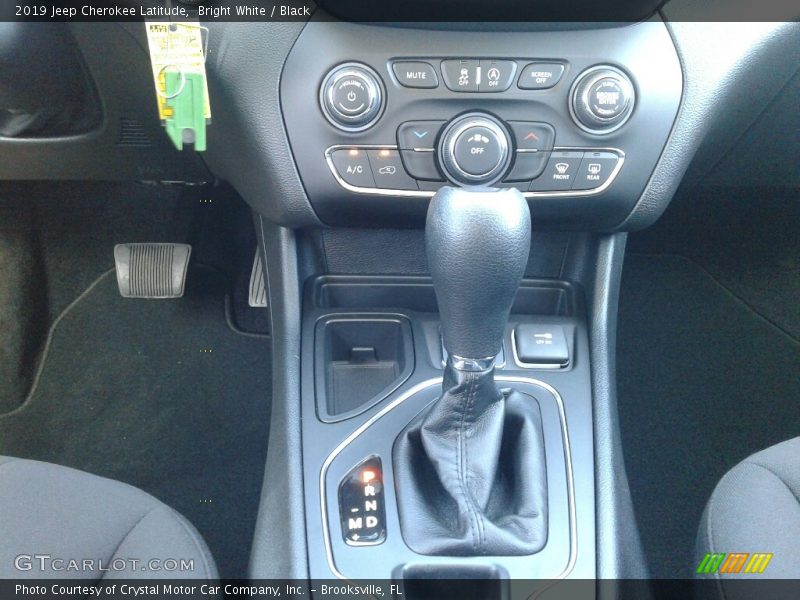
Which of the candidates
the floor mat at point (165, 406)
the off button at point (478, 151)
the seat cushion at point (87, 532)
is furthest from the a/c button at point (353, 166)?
the floor mat at point (165, 406)

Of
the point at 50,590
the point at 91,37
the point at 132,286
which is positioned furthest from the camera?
the point at 132,286

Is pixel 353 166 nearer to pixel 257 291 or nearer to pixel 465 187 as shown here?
pixel 465 187

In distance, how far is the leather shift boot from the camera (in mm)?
792

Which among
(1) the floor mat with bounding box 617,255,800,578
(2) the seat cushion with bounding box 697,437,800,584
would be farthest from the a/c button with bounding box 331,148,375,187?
(1) the floor mat with bounding box 617,255,800,578

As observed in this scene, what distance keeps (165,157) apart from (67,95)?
19cm

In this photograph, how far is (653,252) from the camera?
1782 mm

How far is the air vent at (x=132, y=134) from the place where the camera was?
1.28 metres

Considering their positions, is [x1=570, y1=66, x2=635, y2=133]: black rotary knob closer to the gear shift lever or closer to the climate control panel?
the climate control panel

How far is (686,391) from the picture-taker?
5.05ft

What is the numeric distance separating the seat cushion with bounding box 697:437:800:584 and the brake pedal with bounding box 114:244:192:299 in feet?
3.87

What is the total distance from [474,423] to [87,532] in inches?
17.6

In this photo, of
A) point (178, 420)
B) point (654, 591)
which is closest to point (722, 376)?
point (654, 591)

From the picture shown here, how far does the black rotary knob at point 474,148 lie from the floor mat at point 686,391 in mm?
792

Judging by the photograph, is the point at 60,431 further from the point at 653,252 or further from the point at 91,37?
the point at 653,252
